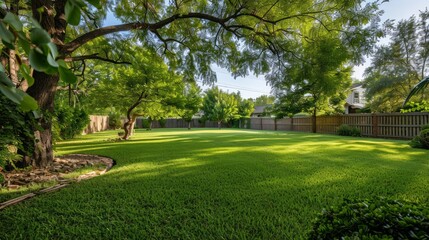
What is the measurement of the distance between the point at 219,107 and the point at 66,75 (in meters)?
28.6

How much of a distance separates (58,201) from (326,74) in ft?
14.2

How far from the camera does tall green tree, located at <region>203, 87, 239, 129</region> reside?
2914 cm

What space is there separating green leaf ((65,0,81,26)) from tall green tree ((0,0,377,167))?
11.5 ft

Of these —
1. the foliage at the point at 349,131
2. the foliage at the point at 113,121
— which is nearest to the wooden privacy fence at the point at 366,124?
the foliage at the point at 349,131

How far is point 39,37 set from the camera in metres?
0.43

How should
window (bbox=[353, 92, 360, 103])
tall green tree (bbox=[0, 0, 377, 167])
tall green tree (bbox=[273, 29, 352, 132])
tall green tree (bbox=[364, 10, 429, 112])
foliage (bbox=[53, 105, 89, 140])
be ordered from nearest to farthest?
tall green tree (bbox=[273, 29, 352, 132]), tall green tree (bbox=[0, 0, 377, 167]), foliage (bbox=[53, 105, 89, 140]), tall green tree (bbox=[364, 10, 429, 112]), window (bbox=[353, 92, 360, 103])

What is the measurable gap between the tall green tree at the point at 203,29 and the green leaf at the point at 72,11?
11.5 ft

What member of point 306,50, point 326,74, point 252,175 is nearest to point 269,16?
point 306,50

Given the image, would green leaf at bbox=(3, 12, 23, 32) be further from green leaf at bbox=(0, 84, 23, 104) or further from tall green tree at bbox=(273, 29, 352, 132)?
tall green tree at bbox=(273, 29, 352, 132)

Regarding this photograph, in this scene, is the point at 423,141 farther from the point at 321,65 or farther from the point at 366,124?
the point at 366,124

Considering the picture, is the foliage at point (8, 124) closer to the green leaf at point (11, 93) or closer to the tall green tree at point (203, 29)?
the tall green tree at point (203, 29)

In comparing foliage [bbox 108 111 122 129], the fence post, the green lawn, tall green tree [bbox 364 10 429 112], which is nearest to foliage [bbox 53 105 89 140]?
the green lawn

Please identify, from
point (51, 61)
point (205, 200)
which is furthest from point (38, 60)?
point (205, 200)

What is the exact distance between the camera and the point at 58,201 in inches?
96.7
